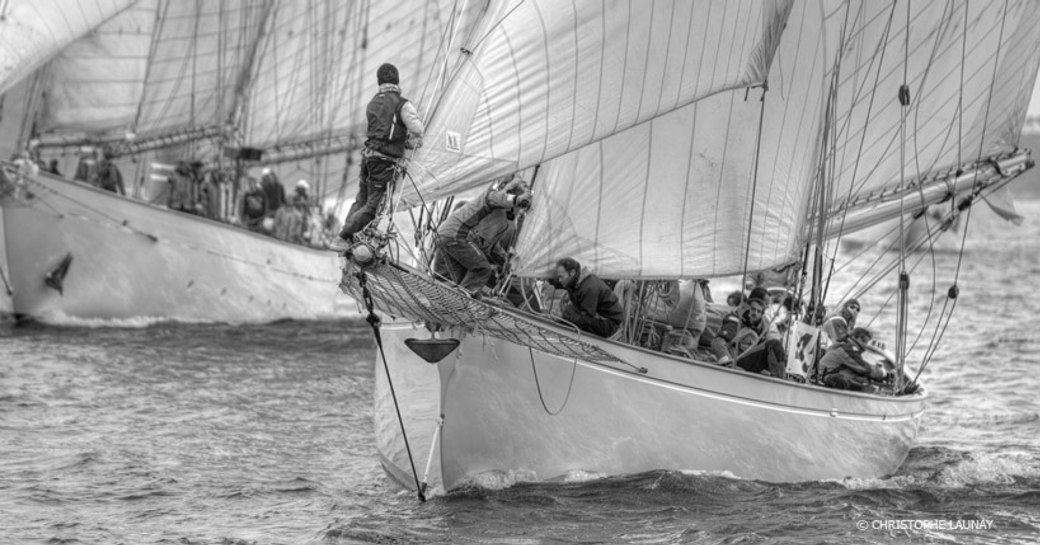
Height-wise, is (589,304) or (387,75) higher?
(387,75)

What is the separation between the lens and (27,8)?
3734 centimetres

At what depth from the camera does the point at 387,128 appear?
66.4 ft

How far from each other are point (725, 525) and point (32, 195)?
23876 millimetres

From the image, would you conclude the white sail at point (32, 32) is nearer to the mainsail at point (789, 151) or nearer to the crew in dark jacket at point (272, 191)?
the crew in dark jacket at point (272, 191)

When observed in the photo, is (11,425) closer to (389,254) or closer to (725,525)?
(389,254)

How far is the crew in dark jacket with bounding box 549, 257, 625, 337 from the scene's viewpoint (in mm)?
21062

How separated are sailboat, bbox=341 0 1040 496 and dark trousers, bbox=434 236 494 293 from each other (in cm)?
37

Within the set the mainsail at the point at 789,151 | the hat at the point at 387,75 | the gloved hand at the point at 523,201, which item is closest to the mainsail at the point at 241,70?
the mainsail at the point at 789,151

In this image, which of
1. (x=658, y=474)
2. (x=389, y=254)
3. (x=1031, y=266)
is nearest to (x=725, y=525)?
(x=658, y=474)

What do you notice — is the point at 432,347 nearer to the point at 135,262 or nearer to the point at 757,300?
the point at 757,300

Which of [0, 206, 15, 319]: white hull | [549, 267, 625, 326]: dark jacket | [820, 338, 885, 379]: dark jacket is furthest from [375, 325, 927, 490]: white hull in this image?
[0, 206, 15, 319]: white hull

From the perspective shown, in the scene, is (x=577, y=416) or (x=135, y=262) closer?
(x=577, y=416)

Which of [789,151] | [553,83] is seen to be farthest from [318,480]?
[789,151]

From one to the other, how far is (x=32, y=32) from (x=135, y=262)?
6.56m
